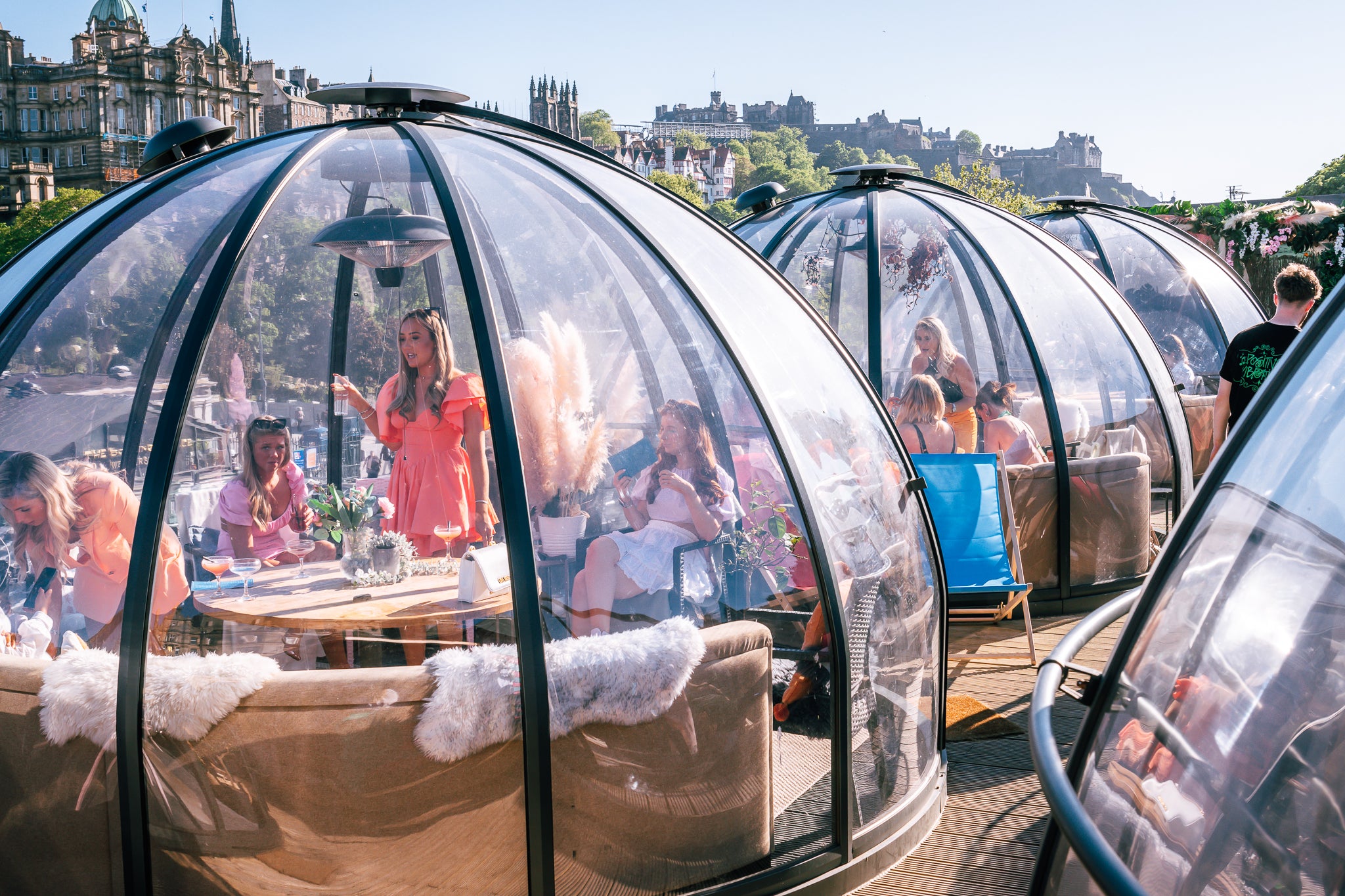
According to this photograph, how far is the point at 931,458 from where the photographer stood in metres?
5.95

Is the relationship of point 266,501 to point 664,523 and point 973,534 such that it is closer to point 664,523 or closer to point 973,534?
point 664,523

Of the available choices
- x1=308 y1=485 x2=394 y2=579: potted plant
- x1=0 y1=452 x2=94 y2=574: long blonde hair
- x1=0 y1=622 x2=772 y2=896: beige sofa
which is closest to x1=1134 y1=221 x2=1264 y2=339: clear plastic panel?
x1=308 y1=485 x2=394 y2=579: potted plant

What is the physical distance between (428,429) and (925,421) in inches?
148

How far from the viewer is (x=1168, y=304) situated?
420 inches

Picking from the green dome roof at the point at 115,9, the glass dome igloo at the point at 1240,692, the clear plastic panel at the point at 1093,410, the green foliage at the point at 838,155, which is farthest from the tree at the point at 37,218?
the green foliage at the point at 838,155

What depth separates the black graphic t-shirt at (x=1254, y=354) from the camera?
5895 mm

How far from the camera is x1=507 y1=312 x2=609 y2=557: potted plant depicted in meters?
3.14

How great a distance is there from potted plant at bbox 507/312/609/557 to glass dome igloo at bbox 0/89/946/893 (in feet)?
0.04

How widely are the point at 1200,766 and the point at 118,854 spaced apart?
8.86 ft

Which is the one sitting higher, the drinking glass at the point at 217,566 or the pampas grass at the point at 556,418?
the pampas grass at the point at 556,418

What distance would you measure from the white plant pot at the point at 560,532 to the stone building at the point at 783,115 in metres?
164

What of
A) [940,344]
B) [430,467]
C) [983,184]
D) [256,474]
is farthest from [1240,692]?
[983,184]

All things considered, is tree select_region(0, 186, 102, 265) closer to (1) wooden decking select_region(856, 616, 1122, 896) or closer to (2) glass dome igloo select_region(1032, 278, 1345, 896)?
(1) wooden decking select_region(856, 616, 1122, 896)

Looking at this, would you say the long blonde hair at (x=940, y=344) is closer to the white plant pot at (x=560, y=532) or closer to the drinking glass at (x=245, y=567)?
the white plant pot at (x=560, y=532)
